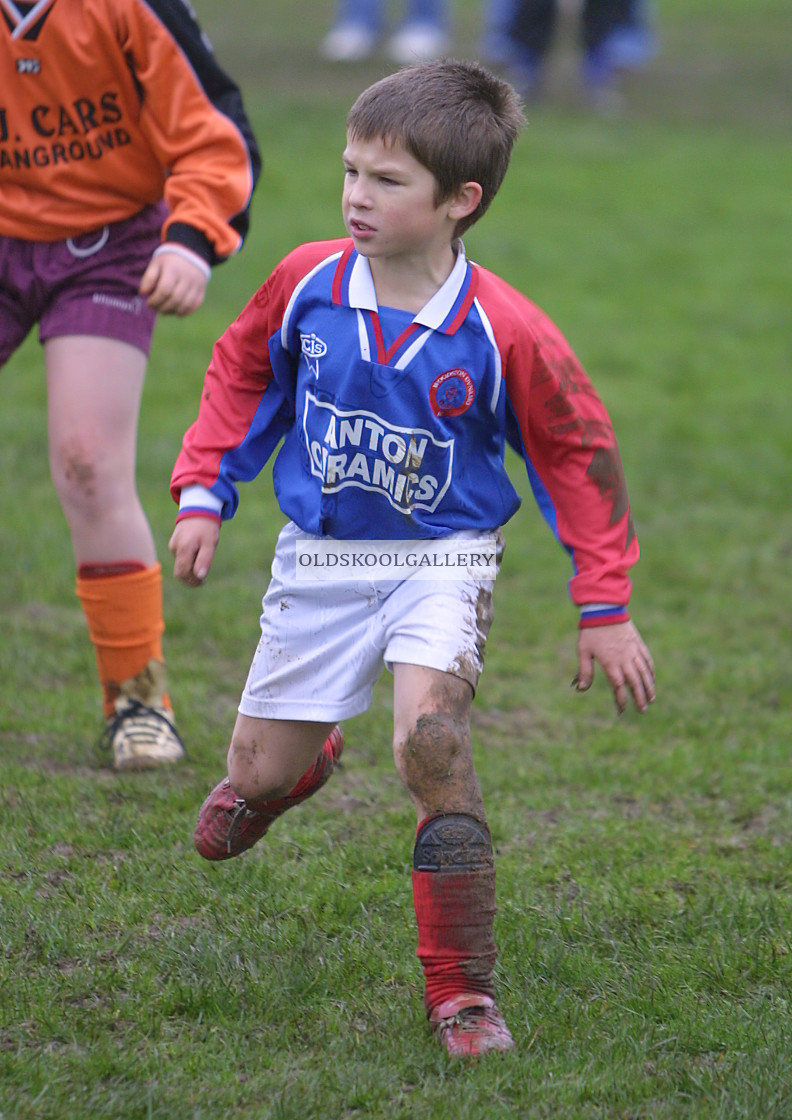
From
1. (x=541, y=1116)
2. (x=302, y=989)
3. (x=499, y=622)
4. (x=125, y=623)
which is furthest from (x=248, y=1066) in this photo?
(x=499, y=622)

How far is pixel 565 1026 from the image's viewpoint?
2.90 m

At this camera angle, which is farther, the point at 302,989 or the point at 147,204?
the point at 147,204

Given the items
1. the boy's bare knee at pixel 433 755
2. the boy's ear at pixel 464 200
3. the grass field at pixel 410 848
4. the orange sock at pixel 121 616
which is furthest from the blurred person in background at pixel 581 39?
the boy's bare knee at pixel 433 755

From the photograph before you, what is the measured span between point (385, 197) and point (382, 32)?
49.8ft

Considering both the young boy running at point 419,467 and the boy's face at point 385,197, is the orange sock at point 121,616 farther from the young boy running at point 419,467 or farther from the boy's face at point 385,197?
the boy's face at point 385,197

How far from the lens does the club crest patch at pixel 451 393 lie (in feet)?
9.38

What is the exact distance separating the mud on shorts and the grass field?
57 cm

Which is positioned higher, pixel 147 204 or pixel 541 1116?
pixel 147 204

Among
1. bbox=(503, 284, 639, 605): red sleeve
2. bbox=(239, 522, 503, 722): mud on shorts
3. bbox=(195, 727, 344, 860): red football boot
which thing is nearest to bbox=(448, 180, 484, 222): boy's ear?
bbox=(503, 284, 639, 605): red sleeve

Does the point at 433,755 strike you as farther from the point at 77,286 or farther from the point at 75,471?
the point at 77,286

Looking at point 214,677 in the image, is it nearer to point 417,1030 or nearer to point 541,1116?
point 417,1030

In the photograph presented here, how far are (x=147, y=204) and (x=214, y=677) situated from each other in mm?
1725

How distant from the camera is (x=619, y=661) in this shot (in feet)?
9.39

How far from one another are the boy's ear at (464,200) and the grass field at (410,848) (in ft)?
5.22
